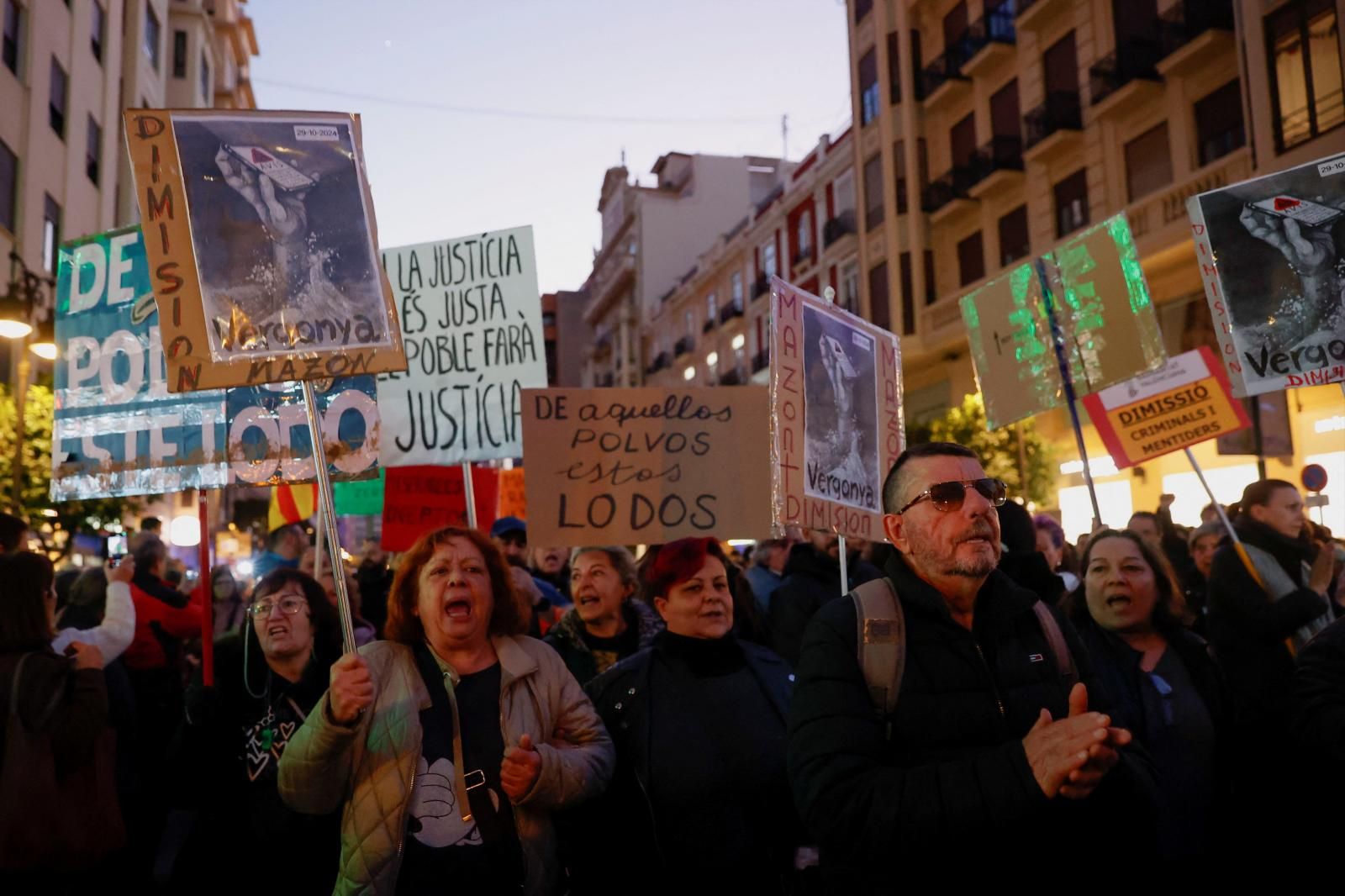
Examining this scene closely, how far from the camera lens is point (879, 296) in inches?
1097

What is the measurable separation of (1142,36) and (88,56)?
2076 cm

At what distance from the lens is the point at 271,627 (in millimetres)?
4184

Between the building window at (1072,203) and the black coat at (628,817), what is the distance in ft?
63.2

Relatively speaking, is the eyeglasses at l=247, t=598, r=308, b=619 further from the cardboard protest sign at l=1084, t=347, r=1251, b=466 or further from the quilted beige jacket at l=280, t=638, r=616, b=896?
the cardboard protest sign at l=1084, t=347, r=1251, b=466

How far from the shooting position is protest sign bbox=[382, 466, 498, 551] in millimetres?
7684

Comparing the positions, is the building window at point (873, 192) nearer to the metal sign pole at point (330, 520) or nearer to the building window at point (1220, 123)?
the building window at point (1220, 123)

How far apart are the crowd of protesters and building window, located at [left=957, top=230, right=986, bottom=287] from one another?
1990cm

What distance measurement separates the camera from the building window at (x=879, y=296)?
89.7 ft

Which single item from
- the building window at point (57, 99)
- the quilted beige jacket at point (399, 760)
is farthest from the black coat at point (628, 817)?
the building window at point (57, 99)

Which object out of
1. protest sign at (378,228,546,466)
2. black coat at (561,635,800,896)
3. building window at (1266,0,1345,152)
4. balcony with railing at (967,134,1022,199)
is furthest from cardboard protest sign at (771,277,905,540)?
balcony with railing at (967,134,1022,199)

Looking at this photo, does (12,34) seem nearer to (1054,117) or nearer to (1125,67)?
(1054,117)

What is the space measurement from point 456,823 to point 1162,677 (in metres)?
2.63

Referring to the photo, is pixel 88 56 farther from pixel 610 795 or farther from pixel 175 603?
pixel 610 795

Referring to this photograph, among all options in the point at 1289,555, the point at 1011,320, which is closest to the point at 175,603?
the point at 1011,320
